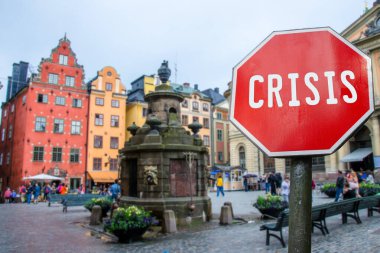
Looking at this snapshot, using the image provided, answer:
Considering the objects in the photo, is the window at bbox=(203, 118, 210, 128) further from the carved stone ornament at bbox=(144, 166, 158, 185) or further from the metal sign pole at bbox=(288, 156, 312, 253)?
the metal sign pole at bbox=(288, 156, 312, 253)

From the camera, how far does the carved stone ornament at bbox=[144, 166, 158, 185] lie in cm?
1172

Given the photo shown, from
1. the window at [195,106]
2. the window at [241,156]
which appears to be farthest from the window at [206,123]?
the window at [241,156]

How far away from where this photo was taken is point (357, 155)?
34.2 meters

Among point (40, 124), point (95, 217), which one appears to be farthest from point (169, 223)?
point (40, 124)

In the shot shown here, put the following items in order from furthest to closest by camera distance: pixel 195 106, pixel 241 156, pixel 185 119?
pixel 195 106 < pixel 185 119 < pixel 241 156

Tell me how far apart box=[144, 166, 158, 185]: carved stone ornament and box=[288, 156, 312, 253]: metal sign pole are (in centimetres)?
1038

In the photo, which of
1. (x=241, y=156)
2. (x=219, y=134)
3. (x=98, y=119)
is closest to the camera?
(x=98, y=119)

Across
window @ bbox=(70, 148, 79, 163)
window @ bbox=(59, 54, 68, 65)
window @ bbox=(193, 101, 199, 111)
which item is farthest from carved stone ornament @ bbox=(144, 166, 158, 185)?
window @ bbox=(193, 101, 199, 111)

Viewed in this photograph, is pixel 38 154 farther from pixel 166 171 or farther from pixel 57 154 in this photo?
pixel 166 171

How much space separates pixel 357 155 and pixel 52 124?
108 ft

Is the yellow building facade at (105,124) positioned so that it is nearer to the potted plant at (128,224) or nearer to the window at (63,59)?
the window at (63,59)

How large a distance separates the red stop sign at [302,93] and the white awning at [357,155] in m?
35.3

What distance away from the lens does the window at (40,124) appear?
3681 cm

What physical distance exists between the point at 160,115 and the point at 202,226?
16.0 feet
